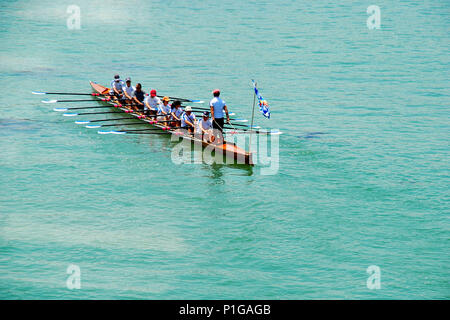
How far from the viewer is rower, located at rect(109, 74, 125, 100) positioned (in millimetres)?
39750

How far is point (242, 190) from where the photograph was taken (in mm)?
27234

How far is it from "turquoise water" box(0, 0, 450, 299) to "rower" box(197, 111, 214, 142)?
182 centimetres

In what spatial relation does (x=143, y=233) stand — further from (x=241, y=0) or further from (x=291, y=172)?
(x=241, y=0)

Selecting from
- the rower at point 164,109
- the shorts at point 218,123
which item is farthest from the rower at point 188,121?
the shorts at point 218,123

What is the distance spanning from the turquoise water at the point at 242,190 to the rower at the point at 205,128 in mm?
1818

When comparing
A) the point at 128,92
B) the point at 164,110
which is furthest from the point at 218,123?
the point at 128,92

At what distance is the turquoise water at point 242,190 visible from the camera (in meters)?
20.1

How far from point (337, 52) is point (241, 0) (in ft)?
95.9

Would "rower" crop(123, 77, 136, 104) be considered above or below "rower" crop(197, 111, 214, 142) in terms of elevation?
above

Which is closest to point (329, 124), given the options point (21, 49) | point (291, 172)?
point (291, 172)

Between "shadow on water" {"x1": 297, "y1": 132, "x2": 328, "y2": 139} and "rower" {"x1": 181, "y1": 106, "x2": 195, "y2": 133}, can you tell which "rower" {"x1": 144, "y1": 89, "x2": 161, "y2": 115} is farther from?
"shadow on water" {"x1": 297, "y1": 132, "x2": 328, "y2": 139}

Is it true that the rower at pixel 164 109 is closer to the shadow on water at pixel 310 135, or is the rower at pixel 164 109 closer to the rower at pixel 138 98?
the rower at pixel 138 98

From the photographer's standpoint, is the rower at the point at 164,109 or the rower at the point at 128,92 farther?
A: the rower at the point at 128,92

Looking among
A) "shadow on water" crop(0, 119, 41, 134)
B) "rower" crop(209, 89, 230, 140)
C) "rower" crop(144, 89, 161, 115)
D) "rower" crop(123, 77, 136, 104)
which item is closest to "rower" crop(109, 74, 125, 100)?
"rower" crop(123, 77, 136, 104)
